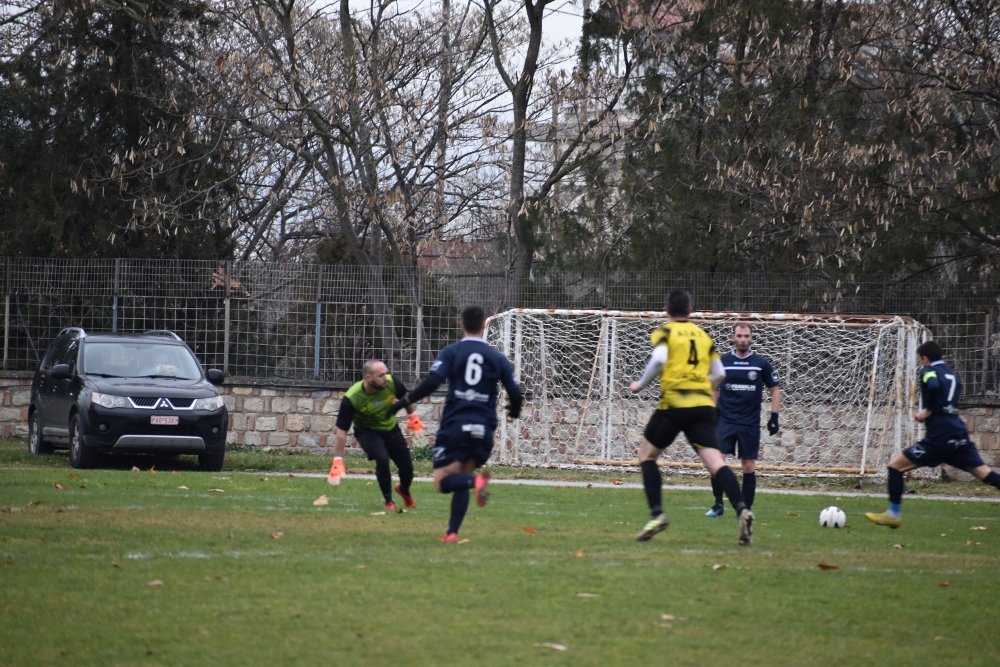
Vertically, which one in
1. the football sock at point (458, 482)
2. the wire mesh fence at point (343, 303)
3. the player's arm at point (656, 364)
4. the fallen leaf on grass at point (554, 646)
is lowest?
the fallen leaf on grass at point (554, 646)

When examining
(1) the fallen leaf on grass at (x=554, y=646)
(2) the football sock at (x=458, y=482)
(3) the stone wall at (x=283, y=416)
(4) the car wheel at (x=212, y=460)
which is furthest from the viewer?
(3) the stone wall at (x=283, y=416)

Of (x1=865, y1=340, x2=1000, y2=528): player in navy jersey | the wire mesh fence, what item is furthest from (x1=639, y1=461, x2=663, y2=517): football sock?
the wire mesh fence

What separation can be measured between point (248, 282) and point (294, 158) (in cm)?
658

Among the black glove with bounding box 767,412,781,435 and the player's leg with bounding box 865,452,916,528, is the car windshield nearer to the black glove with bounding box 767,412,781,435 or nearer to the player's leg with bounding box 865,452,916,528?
the black glove with bounding box 767,412,781,435

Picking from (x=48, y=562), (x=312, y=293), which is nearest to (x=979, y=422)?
(x=312, y=293)

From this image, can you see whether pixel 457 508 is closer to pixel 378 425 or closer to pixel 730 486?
pixel 730 486

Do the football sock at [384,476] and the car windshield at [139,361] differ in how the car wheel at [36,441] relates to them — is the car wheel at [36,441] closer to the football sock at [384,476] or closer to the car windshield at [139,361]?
the car windshield at [139,361]

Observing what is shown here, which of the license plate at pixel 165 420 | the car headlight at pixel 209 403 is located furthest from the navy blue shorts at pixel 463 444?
the car headlight at pixel 209 403

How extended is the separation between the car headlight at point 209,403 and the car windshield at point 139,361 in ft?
2.97

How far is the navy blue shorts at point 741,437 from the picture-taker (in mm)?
13742

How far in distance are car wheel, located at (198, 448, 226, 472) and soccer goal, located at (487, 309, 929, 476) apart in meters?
5.04

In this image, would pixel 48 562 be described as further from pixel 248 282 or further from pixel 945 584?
pixel 248 282

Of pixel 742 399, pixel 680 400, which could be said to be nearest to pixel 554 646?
pixel 680 400

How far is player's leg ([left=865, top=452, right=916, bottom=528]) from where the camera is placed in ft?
40.7
